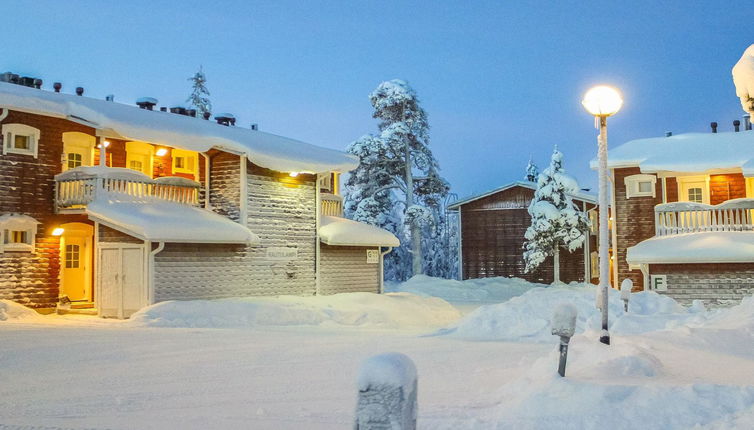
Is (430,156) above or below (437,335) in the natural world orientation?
above

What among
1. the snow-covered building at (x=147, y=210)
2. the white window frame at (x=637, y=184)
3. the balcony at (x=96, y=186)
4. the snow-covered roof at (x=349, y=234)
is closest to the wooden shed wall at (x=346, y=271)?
the snow-covered building at (x=147, y=210)

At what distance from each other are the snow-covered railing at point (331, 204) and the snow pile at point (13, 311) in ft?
39.1

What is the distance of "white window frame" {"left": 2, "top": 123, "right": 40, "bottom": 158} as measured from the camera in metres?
20.3

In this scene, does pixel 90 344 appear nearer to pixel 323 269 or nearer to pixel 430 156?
pixel 323 269

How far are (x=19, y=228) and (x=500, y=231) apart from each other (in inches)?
1017

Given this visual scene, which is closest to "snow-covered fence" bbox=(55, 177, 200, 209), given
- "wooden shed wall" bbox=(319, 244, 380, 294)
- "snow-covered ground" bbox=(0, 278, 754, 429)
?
"snow-covered ground" bbox=(0, 278, 754, 429)

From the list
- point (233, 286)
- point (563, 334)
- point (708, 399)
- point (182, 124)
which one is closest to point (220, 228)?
point (233, 286)

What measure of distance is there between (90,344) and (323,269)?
13.1 metres

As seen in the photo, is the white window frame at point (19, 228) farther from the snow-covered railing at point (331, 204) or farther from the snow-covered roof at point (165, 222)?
the snow-covered railing at point (331, 204)

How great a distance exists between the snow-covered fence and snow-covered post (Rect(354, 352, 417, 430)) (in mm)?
18019

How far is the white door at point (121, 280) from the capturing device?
20.3m

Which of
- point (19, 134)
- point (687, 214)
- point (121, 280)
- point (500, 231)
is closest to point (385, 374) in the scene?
point (121, 280)

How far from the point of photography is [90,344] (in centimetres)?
1398

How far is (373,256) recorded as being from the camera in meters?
28.8
